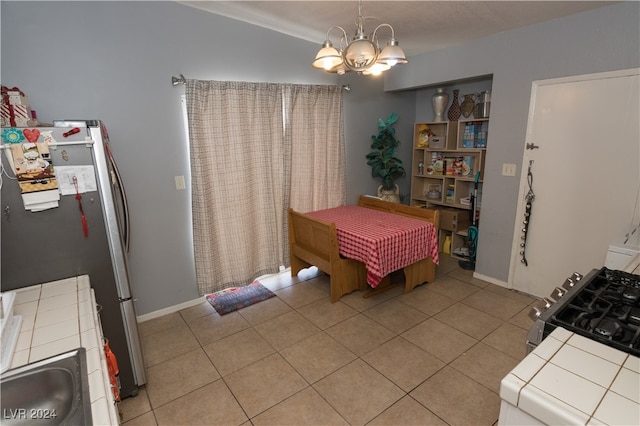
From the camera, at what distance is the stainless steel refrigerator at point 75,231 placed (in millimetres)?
1529

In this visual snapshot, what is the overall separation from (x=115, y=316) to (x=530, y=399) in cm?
→ 201

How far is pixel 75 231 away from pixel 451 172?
3.82 meters

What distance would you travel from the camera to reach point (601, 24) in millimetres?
2383

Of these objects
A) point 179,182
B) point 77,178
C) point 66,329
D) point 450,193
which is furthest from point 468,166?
point 66,329

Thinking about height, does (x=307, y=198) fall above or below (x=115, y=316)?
above

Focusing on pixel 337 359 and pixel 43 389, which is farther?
pixel 337 359

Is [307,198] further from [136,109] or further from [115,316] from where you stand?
[115,316]

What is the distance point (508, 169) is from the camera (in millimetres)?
3055

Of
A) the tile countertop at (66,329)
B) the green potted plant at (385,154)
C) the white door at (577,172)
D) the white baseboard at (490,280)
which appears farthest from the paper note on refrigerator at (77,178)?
the white baseboard at (490,280)

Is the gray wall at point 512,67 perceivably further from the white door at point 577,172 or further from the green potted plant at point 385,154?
the green potted plant at point 385,154

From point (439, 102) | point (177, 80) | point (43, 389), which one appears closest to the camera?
point (43, 389)

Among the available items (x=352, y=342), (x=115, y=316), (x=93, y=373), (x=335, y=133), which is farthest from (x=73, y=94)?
(x=352, y=342)

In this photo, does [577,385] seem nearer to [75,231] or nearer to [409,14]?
[75,231]

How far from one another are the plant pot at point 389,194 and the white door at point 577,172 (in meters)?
1.52
